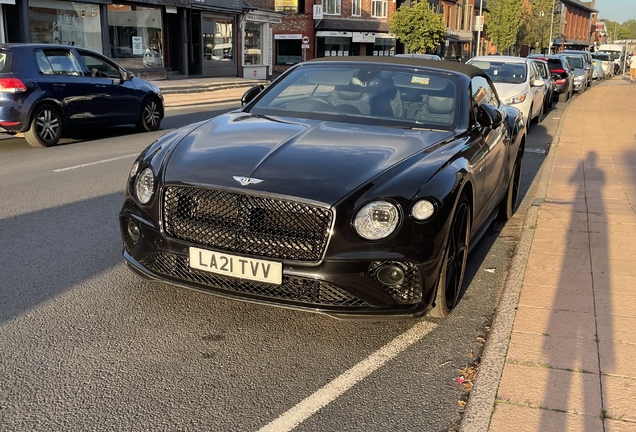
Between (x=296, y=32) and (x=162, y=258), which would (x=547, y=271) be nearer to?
(x=162, y=258)

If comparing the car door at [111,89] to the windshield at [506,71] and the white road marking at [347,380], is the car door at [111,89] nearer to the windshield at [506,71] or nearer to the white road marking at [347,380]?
the windshield at [506,71]

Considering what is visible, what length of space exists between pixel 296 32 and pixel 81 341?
145 ft

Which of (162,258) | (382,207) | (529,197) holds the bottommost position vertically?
(529,197)

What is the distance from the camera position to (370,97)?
16.9ft

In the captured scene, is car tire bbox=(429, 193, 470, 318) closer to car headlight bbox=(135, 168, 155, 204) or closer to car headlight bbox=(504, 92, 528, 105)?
car headlight bbox=(135, 168, 155, 204)

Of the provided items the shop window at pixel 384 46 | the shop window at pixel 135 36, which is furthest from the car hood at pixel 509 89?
the shop window at pixel 384 46

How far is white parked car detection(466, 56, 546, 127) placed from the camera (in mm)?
14145

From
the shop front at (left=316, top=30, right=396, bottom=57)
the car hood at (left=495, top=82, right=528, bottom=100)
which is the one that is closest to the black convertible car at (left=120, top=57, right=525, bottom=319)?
the car hood at (left=495, top=82, right=528, bottom=100)

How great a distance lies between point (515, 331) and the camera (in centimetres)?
398

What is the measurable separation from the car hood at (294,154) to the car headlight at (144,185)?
0.44 ft

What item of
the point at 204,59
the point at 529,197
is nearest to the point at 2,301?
the point at 529,197

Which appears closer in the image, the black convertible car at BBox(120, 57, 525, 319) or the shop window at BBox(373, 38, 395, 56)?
the black convertible car at BBox(120, 57, 525, 319)

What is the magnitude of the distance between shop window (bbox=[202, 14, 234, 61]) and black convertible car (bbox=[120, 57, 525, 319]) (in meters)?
28.2

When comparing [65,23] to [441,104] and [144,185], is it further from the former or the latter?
[144,185]
